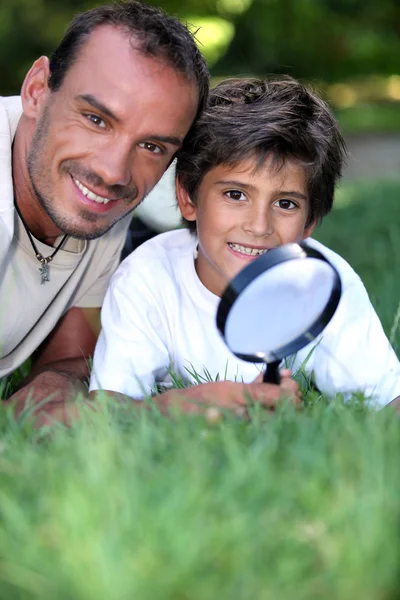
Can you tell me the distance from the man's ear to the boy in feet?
1.83

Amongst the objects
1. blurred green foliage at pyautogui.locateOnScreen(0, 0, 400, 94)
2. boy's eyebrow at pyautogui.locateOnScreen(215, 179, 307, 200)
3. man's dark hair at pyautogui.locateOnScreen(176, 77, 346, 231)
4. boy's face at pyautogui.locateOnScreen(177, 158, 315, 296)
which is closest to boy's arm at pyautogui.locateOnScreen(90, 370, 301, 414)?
boy's face at pyautogui.locateOnScreen(177, 158, 315, 296)

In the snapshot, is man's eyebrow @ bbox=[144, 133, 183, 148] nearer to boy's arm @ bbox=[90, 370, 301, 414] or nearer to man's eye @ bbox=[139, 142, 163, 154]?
man's eye @ bbox=[139, 142, 163, 154]

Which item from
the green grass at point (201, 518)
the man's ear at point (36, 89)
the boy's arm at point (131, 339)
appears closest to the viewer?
the green grass at point (201, 518)

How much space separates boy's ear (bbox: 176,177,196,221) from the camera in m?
3.18

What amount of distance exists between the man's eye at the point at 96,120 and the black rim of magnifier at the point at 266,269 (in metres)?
1.07

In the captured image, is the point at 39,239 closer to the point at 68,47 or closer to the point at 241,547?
the point at 68,47

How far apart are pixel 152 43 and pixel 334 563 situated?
1910 mm

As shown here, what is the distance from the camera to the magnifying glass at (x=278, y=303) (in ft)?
6.48

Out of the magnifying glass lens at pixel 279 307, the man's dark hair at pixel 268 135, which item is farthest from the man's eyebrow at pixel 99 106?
the magnifying glass lens at pixel 279 307

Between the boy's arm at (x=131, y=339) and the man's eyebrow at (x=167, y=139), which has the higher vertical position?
the man's eyebrow at (x=167, y=139)

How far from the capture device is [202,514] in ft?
5.31

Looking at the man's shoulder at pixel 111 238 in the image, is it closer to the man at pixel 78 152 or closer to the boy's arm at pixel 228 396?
the man at pixel 78 152

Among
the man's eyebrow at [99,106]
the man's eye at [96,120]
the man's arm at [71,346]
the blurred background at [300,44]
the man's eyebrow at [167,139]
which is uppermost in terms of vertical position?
the man's eyebrow at [99,106]

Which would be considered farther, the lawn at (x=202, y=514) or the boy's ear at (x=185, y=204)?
the boy's ear at (x=185, y=204)
